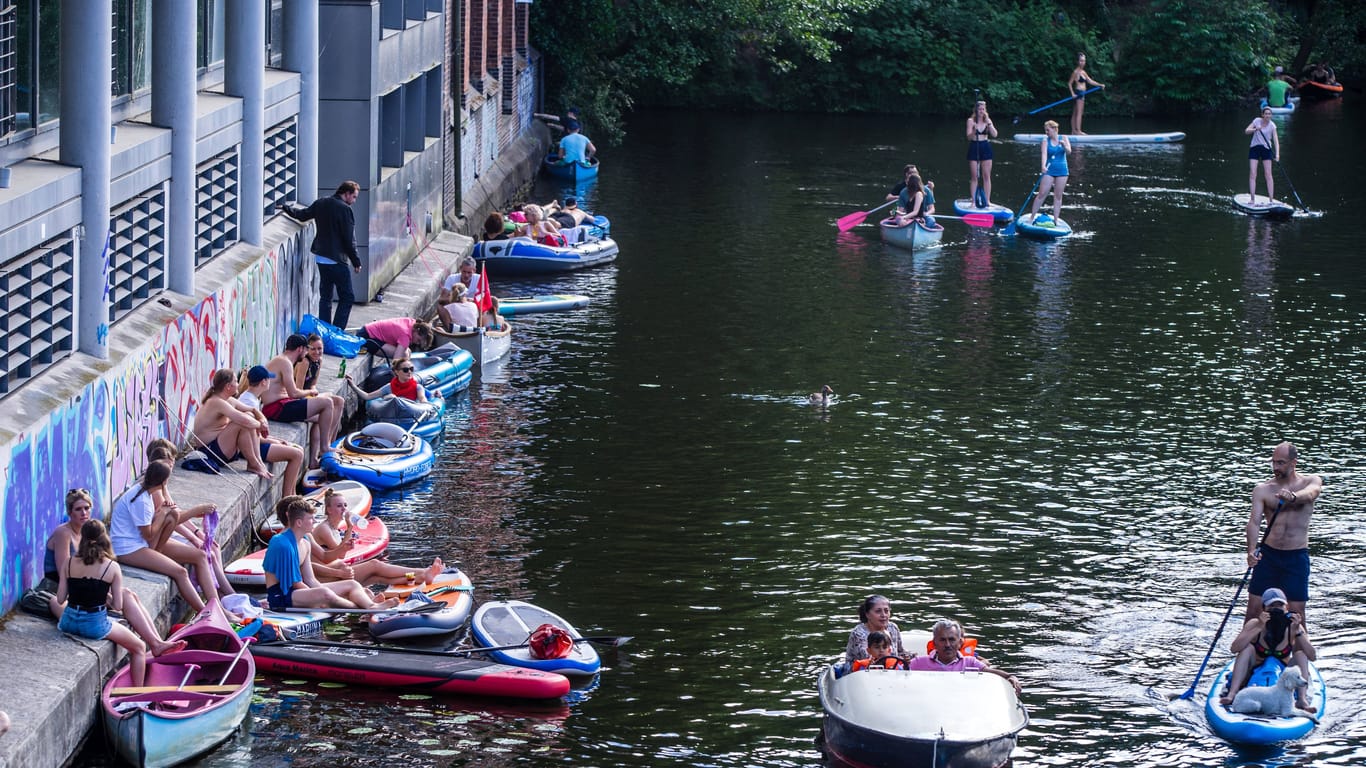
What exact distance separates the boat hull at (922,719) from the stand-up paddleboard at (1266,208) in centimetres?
2839

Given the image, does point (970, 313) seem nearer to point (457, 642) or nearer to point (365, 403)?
point (365, 403)

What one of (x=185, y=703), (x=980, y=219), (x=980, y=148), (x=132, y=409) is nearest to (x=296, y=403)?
(x=132, y=409)

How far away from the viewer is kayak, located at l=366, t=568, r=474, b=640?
1514cm

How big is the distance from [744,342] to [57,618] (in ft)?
48.4

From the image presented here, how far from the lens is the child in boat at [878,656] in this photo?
1316 cm

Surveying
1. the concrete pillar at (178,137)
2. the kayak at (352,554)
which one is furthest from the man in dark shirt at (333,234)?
the kayak at (352,554)

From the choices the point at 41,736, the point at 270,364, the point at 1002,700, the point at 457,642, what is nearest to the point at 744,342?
the point at 270,364

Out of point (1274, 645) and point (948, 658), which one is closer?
point (948, 658)

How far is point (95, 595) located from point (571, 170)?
98.6 ft

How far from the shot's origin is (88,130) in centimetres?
1517

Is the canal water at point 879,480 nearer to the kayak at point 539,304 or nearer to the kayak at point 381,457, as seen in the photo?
the kayak at point 381,457

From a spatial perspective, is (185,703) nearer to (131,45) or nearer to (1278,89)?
(131,45)

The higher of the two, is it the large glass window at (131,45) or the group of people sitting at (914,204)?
the large glass window at (131,45)

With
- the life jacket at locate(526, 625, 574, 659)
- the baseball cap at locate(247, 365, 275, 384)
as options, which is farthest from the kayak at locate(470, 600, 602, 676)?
the baseball cap at locate(247, 365, 275, 384)
